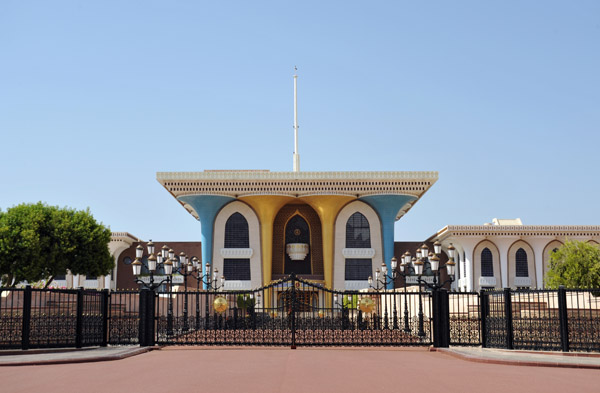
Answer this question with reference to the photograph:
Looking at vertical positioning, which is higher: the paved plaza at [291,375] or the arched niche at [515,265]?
the arched niche at [515,265]

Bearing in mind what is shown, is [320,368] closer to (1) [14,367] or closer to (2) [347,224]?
(1) [14,367]

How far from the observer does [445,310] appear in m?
18.0

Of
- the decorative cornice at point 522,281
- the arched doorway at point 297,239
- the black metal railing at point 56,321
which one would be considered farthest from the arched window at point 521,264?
the black metal railing at point 56,321

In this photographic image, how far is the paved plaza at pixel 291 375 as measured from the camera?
1021 centimetres

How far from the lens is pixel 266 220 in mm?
52844

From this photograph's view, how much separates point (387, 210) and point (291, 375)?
138 feet

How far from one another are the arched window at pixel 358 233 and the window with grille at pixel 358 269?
1281mm

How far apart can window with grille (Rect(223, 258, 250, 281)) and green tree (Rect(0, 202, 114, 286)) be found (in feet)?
40.4

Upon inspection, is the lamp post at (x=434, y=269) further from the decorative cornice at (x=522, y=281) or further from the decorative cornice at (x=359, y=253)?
the decorative cornice at (x=522, y=281)

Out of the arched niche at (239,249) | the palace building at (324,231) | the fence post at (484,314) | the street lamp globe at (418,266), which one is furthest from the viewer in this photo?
the arched niche at (239,249)

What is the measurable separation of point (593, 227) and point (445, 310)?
43.2 meters

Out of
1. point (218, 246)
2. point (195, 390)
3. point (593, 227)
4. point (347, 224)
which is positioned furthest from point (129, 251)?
point (195, 390)

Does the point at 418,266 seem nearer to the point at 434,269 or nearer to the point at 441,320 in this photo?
the point at 434,269

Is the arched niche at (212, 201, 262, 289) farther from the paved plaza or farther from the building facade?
the paved plaza
